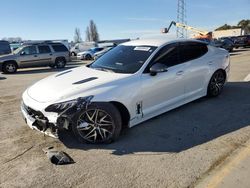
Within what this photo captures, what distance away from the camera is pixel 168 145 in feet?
16.1

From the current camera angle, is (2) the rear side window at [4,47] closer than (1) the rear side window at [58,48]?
No

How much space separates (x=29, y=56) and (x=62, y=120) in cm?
1559

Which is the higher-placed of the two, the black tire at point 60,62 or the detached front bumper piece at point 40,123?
the detached front bumper piece at point 40,123

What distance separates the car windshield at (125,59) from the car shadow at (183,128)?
3.61 ft

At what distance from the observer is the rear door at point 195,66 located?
6684 millimetres

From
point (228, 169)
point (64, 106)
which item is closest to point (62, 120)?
point (64, 106)

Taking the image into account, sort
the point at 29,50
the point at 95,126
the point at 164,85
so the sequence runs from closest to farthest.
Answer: the point at 95,126 → the point at 164,85 → the point at 29,50

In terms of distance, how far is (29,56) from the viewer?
19.2 metres

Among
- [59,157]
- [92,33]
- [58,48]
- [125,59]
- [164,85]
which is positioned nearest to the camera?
[59,157]

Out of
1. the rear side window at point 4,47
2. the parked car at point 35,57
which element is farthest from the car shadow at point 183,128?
the rear side window at point 4,47

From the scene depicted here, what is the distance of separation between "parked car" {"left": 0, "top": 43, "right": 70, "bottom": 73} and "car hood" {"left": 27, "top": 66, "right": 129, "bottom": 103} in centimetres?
1366

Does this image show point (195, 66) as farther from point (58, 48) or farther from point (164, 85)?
point (58, 48)

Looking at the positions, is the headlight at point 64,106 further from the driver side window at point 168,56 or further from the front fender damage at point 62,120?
the driver side window at point 168,56

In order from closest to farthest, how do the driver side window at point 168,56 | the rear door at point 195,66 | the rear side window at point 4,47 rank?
the driver side window at point 168,56 → the rear door at point 195,66 → the rear side window at point 4,47
